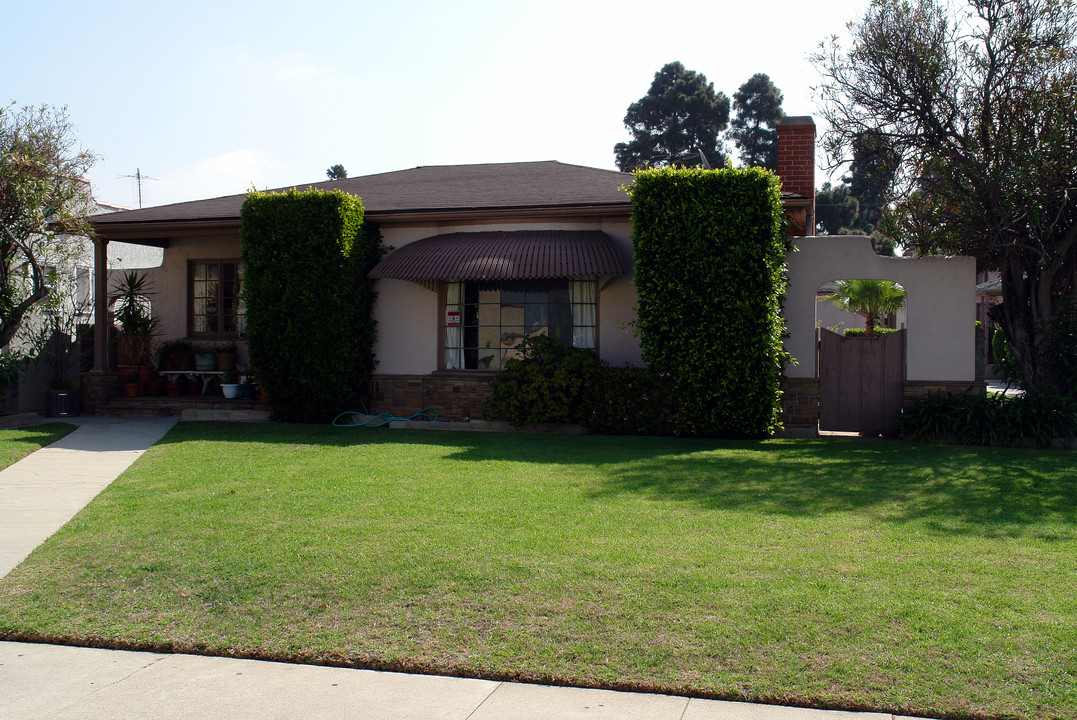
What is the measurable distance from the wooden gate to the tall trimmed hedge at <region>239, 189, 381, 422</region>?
7698 mm

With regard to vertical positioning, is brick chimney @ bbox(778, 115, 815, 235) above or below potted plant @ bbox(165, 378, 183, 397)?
above

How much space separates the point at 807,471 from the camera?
30.6ft

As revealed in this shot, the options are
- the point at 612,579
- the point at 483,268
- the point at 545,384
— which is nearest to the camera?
the point at 612,579

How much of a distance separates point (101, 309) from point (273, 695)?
13044mm

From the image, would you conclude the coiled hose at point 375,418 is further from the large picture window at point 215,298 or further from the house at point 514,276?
the large picture window at point 215,298

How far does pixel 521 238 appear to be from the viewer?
1388cm

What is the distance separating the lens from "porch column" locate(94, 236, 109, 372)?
589 inches

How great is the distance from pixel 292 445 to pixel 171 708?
7699 millimetres

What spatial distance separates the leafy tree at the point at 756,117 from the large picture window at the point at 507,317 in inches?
1471

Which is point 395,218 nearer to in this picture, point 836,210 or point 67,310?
point 67,310

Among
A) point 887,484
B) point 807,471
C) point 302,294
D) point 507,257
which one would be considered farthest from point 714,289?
point 302,294

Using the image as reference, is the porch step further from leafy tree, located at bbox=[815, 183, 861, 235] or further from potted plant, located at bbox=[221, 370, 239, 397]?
leafy tree, located at bbox=[815, 183, 861, 235]

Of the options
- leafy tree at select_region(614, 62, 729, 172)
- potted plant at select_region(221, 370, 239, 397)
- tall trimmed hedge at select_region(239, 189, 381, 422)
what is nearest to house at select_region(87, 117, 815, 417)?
tall trimmed hedge at select_region(239, 189, 381, 422)

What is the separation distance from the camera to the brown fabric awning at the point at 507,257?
42.5 feet
